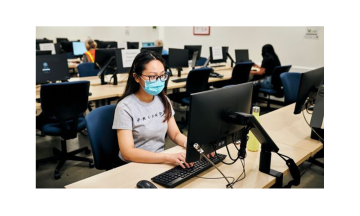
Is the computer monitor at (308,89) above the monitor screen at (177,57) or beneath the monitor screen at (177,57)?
beneath

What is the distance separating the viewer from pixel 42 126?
2545 millimetres

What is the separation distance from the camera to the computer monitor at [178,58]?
4246mm

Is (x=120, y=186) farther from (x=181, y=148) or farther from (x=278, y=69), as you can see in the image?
(x=278, y=69)

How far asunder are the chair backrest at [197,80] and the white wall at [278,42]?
2.32m

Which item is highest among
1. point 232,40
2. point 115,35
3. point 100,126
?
point 115,35

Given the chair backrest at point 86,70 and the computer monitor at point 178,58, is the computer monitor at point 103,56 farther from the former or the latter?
the computer monitor at point 178,58

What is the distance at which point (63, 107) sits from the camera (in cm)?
239

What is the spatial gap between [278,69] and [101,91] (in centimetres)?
268

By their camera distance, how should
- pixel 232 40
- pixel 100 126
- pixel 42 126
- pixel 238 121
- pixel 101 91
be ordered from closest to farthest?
pixel 238 121 < pixel 100 126 < pixel 42 126 < pixel 101 91 < pixel 232 40

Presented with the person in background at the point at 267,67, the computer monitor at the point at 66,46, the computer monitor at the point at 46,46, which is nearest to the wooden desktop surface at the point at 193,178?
the person in background at the point at 267,67

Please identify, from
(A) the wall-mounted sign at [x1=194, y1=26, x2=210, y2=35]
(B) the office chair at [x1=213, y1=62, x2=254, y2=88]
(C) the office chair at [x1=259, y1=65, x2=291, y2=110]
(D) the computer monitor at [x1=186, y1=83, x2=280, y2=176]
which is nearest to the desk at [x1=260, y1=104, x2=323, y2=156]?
(D) the computer monitor at [x1=186, y1=83, x2=280, y2=176]

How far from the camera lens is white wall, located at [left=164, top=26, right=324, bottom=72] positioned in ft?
16.5

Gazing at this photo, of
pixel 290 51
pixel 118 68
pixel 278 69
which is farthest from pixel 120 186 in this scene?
pixel 290 51

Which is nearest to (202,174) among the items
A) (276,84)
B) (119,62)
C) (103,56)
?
(119,62)
